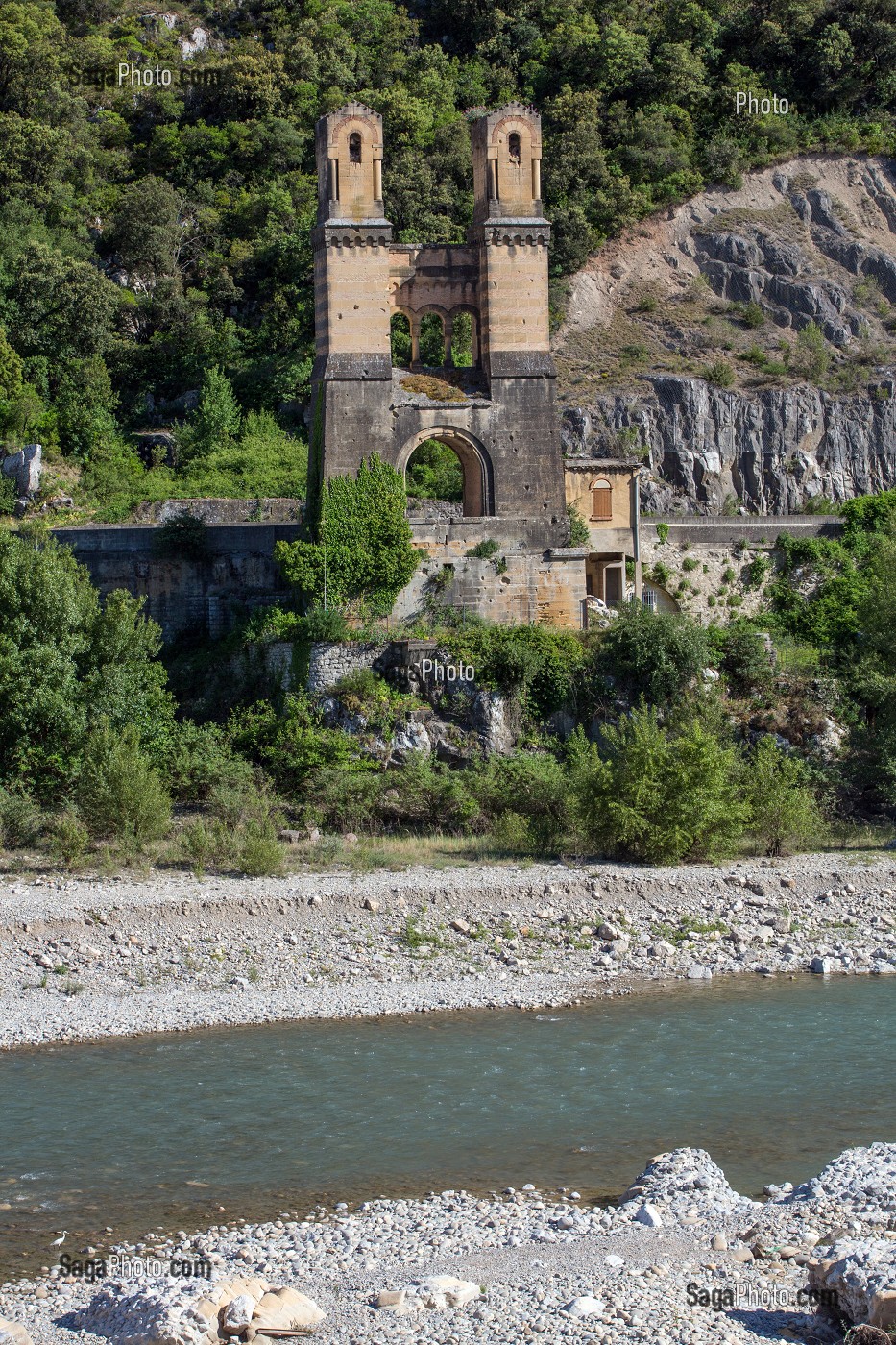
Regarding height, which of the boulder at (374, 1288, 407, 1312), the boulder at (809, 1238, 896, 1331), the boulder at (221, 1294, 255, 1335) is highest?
the boulder at (809, 1238, 896, 1331)

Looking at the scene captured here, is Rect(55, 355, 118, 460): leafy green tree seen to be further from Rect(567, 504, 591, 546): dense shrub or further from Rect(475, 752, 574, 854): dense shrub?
Rect(475, 752, 574, 854): dense shrub

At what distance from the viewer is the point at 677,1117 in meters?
17.5

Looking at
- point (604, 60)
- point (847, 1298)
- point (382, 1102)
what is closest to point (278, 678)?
point (382, 1102)

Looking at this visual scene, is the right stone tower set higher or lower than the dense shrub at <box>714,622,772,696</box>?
higher

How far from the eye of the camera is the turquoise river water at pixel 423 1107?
15820 millimetres

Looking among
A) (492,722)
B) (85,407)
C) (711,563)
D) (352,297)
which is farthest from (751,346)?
(492,722)

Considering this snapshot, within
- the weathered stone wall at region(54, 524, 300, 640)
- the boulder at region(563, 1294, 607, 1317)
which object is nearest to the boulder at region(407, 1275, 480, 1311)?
the boulder at region(563, 1294, 607, 1317)

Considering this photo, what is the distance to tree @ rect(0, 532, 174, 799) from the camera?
29.0 meters

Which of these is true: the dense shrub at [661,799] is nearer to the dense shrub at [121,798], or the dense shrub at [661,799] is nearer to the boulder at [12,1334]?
the dense shrub at [121,798]

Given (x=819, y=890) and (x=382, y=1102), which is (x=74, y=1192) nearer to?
(x=382, y=1102)

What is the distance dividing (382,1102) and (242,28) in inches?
2240

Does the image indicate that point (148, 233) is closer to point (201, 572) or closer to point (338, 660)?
point (201, 572)

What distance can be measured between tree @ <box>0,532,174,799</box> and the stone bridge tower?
568cm

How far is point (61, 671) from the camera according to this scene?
29.3m
